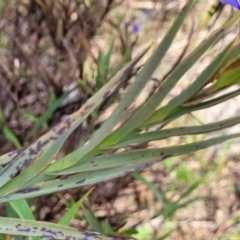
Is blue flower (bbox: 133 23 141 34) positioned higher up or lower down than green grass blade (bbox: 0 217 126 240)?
higher up

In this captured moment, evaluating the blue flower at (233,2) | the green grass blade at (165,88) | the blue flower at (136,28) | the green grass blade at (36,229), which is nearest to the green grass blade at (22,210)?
the green grass blade at (36,229)

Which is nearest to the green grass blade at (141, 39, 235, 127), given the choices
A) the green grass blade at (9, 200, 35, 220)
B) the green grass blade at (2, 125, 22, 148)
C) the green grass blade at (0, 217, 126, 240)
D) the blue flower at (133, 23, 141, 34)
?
the green grass blade at (0, 217, 126, 240)

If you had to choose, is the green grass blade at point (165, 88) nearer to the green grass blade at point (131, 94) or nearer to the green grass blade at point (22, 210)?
the green grass blade at point (131, 94)

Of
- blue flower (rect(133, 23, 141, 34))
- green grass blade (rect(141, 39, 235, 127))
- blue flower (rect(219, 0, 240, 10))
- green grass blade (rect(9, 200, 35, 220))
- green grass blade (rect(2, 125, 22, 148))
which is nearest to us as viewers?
blue flower (rect(219, 0, 240, 10))

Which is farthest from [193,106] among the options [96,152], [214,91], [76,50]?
[76,50]

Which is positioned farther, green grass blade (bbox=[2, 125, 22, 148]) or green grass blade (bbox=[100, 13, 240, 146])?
green grass blade (bbox=[2, 125, 22, 148])

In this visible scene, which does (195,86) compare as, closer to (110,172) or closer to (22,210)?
(110,172)

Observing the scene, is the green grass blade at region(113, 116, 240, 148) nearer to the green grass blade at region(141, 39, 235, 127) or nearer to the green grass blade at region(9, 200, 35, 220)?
the green grass blade at region(141, 39, 235, 127)

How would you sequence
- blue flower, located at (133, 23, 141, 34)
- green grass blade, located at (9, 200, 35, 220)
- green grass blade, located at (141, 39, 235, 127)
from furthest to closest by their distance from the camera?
blue flower, located at (133, 23, 141, 34), green grass blade, located at (9, 200, 35, 220), green grass blade, located at (141, 39, 235, 127)

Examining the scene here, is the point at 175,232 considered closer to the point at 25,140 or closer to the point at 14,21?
the point at 25,140

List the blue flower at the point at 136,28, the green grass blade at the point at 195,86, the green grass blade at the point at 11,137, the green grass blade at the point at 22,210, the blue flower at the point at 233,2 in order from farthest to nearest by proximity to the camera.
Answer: the blue flower at the point at 136,28
the green grass blade at the point at 11,137
the green grass blade at the point at 22,210
the green grass blade at the point at 195,86
the blue flower at the point at 233,2
